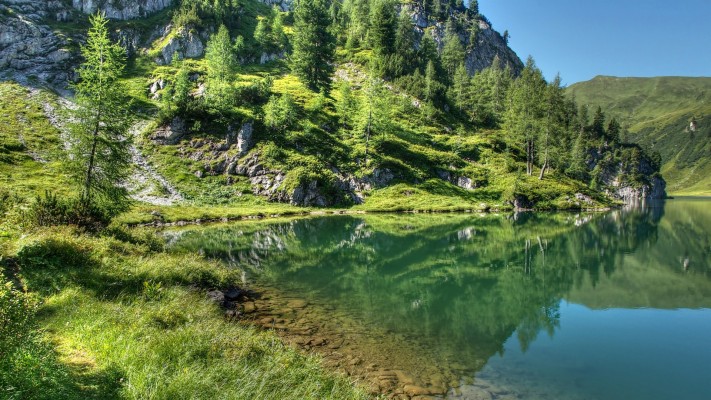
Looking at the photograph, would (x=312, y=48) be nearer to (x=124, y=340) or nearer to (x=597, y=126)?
(x=124, y=340)

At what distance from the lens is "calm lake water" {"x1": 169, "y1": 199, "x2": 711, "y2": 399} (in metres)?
14.4

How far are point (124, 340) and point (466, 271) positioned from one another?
1024 inches

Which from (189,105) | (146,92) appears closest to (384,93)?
(189,105)

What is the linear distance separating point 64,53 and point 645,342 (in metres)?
139

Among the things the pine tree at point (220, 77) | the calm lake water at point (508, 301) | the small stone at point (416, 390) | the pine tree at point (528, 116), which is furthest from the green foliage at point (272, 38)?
the small stone at point (416, 390)

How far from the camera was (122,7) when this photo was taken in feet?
434

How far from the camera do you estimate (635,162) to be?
17825 centimetres

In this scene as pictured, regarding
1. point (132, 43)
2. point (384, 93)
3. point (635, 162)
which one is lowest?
point (635, 162)

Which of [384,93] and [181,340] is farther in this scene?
[384,93]

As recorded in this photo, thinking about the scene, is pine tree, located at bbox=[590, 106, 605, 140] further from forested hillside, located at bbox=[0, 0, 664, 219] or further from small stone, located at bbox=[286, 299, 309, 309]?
small stone, located at bbox=[286, 299, 309, 309]

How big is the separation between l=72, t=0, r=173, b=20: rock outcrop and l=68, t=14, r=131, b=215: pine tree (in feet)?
422

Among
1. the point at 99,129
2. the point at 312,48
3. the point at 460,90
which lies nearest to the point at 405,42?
the point at 460,90

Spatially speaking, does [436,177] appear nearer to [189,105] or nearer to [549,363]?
[189,105]

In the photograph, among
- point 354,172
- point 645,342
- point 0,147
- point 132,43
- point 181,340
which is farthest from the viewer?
point 132,43
